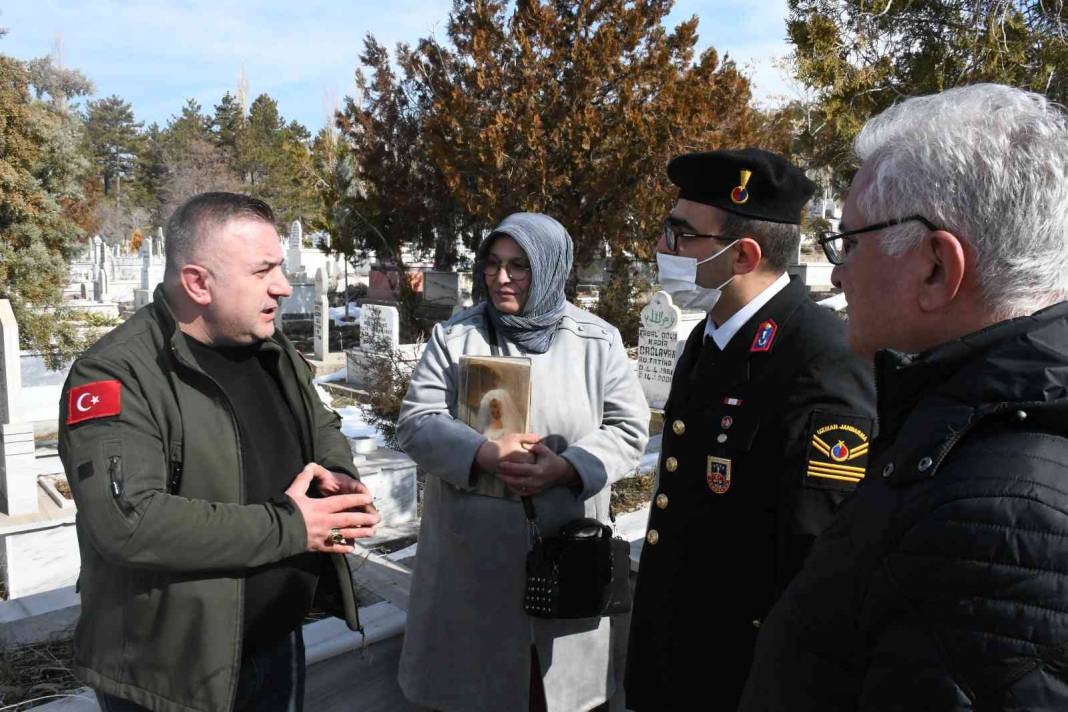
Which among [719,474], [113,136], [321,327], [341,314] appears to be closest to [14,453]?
[719,474]

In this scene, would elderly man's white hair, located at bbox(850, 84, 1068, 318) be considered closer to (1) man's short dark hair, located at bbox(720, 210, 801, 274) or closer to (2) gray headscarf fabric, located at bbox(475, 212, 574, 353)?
(1) man's short dark hair, located at bbox(720, 210, 801, 274)

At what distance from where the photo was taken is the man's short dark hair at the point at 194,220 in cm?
186

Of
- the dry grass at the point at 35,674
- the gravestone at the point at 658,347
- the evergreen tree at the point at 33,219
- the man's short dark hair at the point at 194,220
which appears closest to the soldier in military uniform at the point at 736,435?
the man's short dark hair at the point at 194,220

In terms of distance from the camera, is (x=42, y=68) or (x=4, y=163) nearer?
(x=4, y=163)

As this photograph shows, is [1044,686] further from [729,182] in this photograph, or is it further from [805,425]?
[729,182]

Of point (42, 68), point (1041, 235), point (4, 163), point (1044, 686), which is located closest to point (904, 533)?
point (1044, 686)

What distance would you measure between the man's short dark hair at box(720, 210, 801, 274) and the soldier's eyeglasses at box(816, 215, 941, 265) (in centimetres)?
64

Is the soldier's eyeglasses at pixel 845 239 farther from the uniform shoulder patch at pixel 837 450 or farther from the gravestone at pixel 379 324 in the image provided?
the gravestone at pixel 379 324

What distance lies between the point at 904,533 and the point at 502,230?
5.66 feet

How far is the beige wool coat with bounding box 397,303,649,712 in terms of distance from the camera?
2.27m

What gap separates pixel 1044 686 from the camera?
0.80m

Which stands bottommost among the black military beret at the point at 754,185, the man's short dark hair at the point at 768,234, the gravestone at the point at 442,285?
the man's short dark hair at the point at 768,234

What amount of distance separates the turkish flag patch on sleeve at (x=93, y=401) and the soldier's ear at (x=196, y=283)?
1.04ft

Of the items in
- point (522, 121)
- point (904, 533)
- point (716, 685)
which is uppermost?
point (522, 121)
